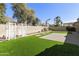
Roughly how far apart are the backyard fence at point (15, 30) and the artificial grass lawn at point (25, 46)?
81 cm

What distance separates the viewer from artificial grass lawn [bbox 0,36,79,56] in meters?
8.52

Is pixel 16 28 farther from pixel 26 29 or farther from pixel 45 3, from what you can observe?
pixel 45 3

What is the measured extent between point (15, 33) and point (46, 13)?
2.41 metres

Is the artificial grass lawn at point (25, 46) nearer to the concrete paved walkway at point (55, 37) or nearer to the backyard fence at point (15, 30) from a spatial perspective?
the concrete paved walkway at point (55, 37)

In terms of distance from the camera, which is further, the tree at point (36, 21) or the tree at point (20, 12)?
the tree at point (36, 21)

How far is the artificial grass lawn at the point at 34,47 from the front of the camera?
27.9 ft

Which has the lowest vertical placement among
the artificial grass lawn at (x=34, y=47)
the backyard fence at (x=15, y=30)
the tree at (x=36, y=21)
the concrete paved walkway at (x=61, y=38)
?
the artificial grass lawn at (x=34, y=47)

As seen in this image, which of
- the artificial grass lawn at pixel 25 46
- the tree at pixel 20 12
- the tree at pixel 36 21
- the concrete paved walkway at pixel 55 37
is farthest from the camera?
the concrete paved walkway at pixel 55 37

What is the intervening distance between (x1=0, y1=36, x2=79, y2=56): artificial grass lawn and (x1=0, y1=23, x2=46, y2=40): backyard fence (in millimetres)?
743

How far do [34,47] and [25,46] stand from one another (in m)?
0.49

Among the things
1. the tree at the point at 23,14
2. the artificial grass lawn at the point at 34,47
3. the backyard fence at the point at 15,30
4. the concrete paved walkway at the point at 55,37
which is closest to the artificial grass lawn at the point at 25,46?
the artificial grass lawn at the point at 34,47

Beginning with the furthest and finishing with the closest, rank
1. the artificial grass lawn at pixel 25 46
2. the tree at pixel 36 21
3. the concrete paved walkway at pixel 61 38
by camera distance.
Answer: the concrete paved walkway at pixel 61 38
the tree at pixel 36 21
the artificial grass lawn at pixel 25 46

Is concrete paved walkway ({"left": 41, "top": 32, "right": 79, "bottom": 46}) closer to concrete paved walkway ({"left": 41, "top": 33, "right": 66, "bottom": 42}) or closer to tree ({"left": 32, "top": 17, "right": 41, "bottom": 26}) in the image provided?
concrete paved walkway ({"left": 41, "top": 33, "right": 66, "bottom": 42})

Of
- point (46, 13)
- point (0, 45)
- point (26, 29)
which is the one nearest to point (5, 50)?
point (0, 45)
